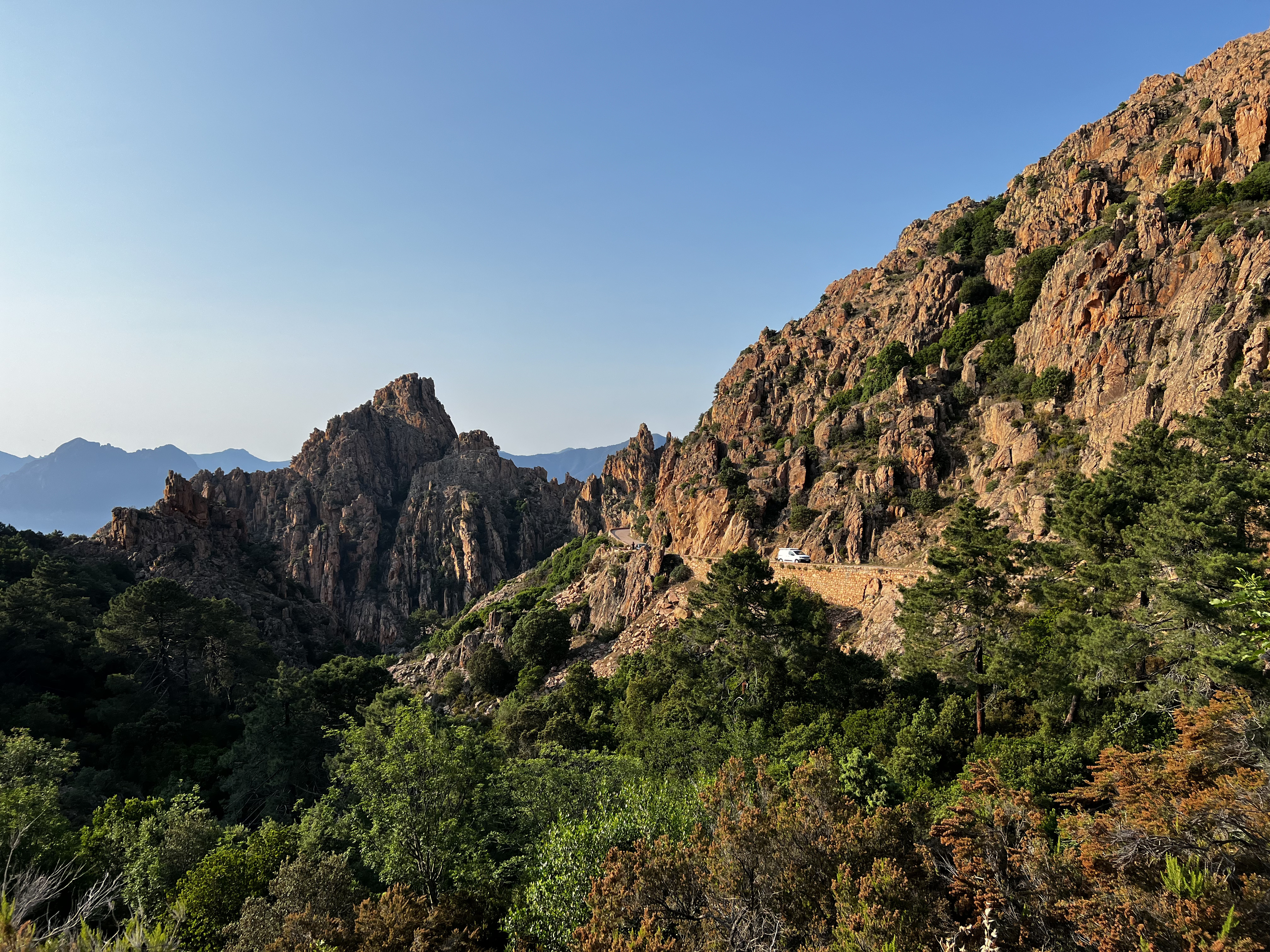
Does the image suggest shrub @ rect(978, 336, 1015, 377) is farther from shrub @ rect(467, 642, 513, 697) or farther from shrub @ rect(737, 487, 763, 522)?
shrub @ rect(467, 642, 513, 697)

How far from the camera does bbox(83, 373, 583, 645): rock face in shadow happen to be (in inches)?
5069

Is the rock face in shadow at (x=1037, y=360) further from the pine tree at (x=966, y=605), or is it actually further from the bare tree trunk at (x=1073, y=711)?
the bare tree trunk at (x=1073, y=711)

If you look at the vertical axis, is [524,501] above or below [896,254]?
below

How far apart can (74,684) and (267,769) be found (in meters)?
24.2

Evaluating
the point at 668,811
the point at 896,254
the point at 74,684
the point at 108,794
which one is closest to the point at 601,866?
the point at 668,811

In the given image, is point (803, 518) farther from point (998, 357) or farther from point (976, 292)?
point (976, 292)

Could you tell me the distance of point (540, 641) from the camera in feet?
183

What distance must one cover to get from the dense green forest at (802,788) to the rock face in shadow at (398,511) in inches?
3703

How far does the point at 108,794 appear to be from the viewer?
30859 millimetres

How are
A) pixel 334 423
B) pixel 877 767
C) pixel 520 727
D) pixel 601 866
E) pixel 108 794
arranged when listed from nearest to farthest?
pixel 601 866, pixel 877 767, pixel 108 794, pixel 520 727, pixel 334 423

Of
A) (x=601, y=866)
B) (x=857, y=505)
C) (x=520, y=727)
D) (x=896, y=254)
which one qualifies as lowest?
(x=520, y=727)

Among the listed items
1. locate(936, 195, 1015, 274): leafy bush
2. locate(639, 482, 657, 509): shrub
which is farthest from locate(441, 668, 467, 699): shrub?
locate(936, 195, 1015, 274): leafy bush

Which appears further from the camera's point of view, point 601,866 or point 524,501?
point 524,501

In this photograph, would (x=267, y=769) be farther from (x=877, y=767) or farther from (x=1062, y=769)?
(x=1062, y=769)
